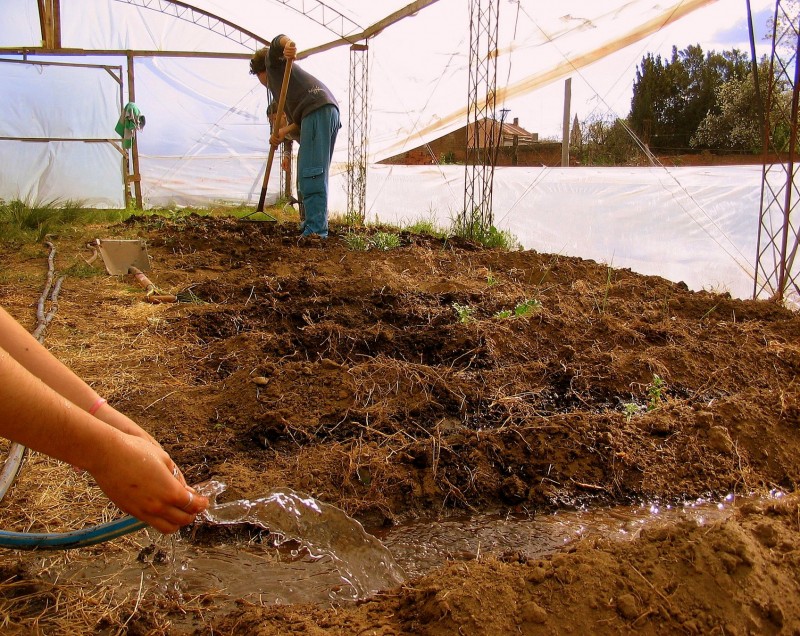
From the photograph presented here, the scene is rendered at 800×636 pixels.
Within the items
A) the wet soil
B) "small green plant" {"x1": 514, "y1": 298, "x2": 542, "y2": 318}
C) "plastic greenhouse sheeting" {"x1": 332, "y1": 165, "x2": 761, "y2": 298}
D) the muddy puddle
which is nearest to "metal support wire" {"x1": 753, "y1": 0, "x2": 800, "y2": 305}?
"plastic greenhouse sheeting" {"x1": 332, "y1": 165, "x2": 761, "y2": 298}

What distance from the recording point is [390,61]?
918 cm

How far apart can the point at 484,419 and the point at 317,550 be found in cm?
106

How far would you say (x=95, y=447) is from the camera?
1009 millimetres

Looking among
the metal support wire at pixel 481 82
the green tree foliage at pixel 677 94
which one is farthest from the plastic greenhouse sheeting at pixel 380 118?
the green tree foliage at pixel 677 94

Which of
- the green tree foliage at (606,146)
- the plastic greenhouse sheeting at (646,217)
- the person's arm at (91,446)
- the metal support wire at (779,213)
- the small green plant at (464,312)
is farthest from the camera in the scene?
the green tree foliage at (606,146)

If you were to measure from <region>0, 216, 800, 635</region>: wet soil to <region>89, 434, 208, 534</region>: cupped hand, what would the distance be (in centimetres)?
56

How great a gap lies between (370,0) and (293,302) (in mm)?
5558

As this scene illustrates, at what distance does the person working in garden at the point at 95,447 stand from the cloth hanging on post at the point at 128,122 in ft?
34.6

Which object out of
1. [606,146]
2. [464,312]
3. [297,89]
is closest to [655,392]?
[464,312]

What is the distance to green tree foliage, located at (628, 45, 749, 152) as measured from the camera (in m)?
14.5

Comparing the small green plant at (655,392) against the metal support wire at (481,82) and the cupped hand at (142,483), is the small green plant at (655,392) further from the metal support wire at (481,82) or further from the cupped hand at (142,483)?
the metal support wire at (481,82)

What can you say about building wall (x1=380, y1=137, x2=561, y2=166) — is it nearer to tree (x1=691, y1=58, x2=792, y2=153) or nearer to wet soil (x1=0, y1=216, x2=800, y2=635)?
tree (x1=691, y1=58, x2=792, y2=153)

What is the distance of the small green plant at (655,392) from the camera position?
112 inches

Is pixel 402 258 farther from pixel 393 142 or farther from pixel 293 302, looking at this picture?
pixel 393 142
